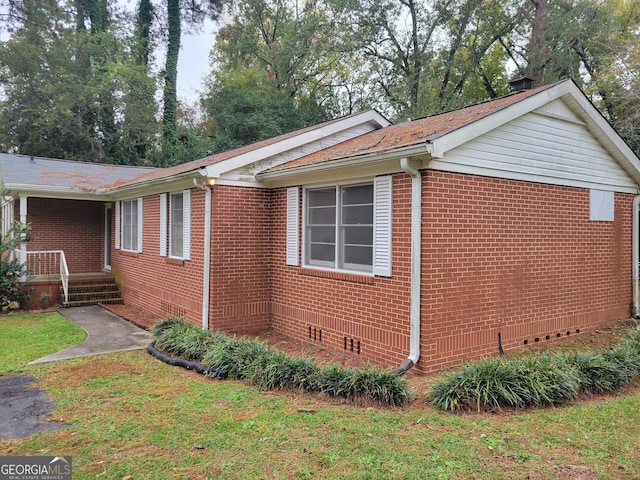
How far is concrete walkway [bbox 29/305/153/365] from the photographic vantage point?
7.41 m

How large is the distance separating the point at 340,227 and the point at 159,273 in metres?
5.41

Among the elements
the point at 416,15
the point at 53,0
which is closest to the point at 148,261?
the point at 416,15

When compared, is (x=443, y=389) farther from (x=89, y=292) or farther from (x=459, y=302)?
(x=89, y=292)

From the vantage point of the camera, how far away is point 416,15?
2405cm

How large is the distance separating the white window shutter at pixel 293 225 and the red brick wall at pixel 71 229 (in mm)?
9824

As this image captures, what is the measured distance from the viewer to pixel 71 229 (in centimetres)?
1495

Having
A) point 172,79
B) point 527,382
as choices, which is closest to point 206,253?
point 527,382

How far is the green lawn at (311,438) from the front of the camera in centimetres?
344

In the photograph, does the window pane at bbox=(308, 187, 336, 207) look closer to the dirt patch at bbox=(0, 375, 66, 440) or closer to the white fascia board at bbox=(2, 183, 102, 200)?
the dirt patch at bbox=(0, 375, 66, 440)

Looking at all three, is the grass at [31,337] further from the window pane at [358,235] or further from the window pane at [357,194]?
the window pane at [357,194]

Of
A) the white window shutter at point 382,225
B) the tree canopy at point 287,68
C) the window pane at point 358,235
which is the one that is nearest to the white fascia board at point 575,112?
the white window shutter at point 382,225

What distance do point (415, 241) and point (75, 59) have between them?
2784cm

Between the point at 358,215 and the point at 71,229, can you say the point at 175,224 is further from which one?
the point at 71,229

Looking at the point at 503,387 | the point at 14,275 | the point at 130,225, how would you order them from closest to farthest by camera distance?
the point at 503,387 → the point at 14,275 → the point at 130,225
